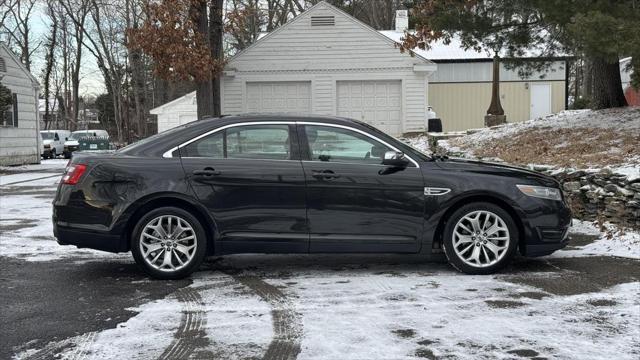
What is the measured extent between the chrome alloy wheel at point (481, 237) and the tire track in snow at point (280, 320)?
5.94 feet

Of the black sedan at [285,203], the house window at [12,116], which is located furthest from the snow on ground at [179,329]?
the house window at [12,116]

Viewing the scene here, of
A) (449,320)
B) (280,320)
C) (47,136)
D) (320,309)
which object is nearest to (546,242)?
(449,320)

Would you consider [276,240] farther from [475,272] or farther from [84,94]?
[84,94]

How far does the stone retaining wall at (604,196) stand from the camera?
25.1 feet

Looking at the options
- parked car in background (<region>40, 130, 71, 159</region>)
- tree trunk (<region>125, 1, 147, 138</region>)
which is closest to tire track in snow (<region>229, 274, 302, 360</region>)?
parked car in background (<region>40, 130, 71, 159</region>)

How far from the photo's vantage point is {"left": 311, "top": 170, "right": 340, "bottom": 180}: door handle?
5.89m

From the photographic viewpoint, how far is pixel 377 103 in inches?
858

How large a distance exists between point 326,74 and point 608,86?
9.85 meters

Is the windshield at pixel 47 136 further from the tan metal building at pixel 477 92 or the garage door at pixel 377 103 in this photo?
the garage door at pixel 377 103

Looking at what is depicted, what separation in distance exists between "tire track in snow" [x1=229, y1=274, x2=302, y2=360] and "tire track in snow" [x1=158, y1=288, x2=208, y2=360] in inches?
19.8

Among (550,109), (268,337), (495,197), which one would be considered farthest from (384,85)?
(268,337)

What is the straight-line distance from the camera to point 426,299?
5230mm

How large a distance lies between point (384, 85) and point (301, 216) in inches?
648

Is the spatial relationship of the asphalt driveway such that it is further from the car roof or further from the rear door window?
the car roof
